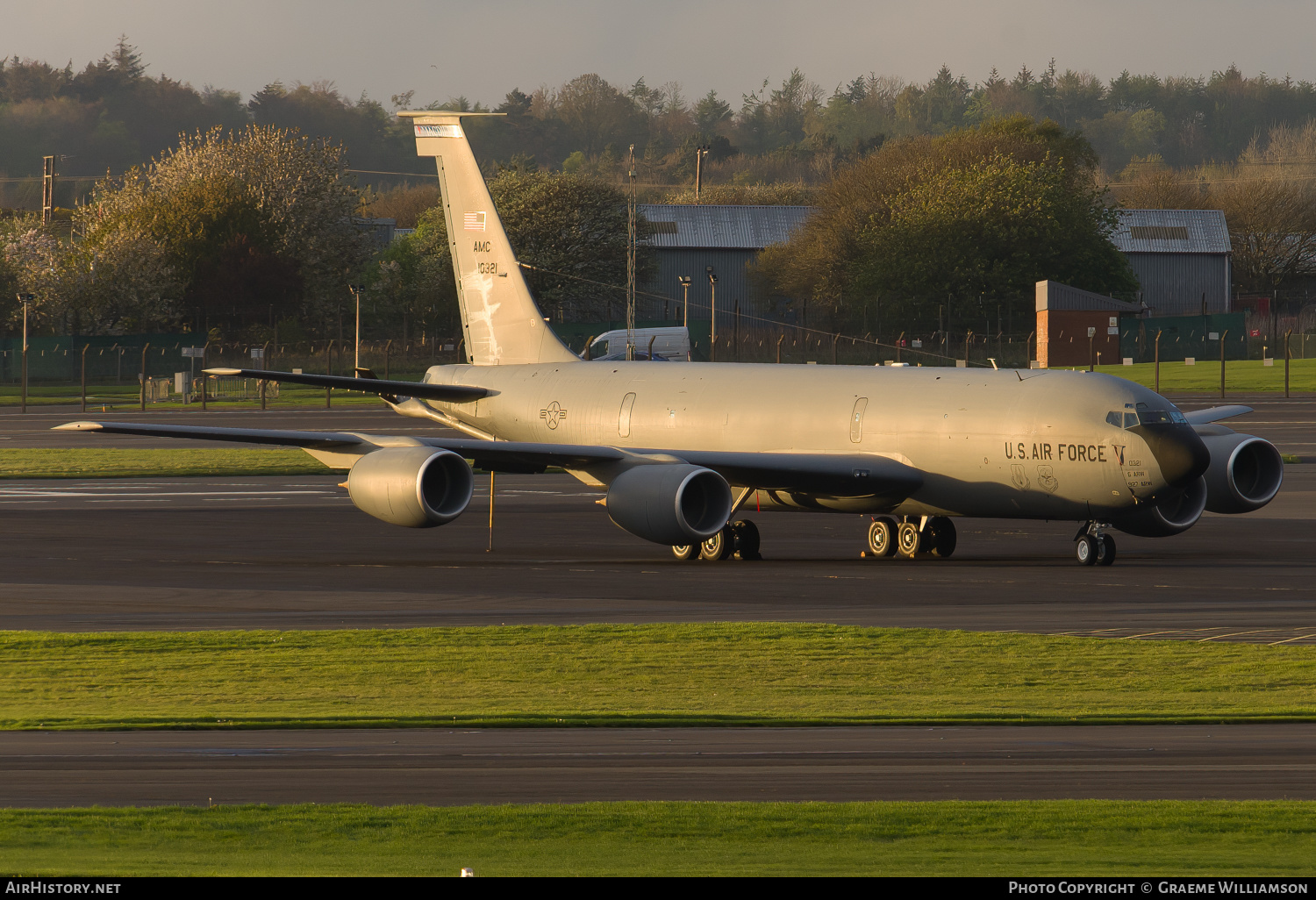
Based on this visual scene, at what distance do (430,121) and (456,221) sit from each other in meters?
2.53

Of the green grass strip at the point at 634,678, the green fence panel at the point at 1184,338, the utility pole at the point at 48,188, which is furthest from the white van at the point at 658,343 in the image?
the utility pole at the point at 48,188

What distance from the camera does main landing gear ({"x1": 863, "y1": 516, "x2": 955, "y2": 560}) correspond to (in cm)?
3334

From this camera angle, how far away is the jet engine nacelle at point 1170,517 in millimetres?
31734

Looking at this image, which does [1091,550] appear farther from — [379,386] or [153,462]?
[153,462]

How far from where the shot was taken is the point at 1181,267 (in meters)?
131

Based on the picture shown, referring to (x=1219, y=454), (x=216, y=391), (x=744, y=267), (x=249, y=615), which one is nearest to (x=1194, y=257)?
(x=744, y=267)

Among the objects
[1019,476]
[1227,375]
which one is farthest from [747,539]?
[1227,375]

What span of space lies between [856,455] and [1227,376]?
212 ft

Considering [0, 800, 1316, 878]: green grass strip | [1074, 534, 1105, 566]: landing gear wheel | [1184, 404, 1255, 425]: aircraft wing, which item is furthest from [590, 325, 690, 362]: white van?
[0, 800, 1316, 878]: green grass strip

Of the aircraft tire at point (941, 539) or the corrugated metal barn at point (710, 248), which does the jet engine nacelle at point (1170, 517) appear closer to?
the aircraft tire at point (941, 539)

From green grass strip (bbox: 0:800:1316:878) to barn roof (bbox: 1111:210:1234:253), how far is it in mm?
123537

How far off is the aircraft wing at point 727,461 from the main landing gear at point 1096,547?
3.13m

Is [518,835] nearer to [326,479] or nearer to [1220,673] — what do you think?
[1220,673]

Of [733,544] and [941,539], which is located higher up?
[941,539]
